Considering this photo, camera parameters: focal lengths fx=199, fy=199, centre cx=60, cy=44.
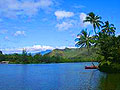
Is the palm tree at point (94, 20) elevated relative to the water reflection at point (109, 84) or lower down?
elevated

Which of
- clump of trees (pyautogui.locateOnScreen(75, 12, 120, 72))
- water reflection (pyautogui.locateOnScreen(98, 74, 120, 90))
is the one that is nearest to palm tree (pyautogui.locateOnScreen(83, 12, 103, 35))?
clump of trees (pyautogui.locateOnScreen(75, 12, 120, 72))

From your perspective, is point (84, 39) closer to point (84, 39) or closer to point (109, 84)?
point (84, 39)

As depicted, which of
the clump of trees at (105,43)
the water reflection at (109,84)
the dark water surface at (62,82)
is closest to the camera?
the water reflection at (109,84)

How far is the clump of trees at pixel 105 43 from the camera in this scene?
203ft

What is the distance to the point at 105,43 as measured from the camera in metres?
66.6

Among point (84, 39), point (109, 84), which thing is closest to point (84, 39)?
point (84, 39)

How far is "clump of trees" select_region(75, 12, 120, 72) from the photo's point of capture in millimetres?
61938

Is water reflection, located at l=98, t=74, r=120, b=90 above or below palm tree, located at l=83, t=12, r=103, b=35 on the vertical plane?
below

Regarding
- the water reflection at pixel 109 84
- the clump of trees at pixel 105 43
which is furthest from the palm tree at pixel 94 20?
Result: the water reflection at pixel 109 84

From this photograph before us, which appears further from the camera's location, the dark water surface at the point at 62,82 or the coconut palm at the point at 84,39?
the coconut palm at the point at 84,39

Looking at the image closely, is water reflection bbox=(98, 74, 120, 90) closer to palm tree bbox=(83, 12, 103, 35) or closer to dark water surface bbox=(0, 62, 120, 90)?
dark water surface bbox=(0, 62, 120, 90)

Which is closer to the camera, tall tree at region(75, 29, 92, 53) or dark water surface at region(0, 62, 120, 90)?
dark water surface at region(0, 62, 120, 90)

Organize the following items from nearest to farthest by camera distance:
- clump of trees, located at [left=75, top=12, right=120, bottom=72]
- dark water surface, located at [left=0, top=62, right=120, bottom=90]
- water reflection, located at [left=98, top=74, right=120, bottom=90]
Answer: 1. water reflection, located at [left=98, top=74, right=120, bottom=90]
2. dark water surface, located at [left=0, top=62, right=120, bottom=90]
3. clump of trees, located at [left=75, top=12, right=120, bottom=72]

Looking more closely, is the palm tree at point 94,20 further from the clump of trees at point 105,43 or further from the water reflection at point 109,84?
the water reflection at point 109,84
